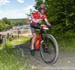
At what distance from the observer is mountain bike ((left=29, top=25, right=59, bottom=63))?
8.41m

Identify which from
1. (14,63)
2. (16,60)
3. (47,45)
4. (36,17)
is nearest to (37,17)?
(36,17)

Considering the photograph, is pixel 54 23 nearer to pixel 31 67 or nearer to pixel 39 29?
pixel 39 29

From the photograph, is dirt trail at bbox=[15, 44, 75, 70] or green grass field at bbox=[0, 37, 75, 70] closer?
green grass field at bbox=[0, 37, 75, 70]

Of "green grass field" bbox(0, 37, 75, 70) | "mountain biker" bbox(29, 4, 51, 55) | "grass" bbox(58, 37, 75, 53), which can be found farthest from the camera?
"grass" bbox(58, 37, 75, 53)

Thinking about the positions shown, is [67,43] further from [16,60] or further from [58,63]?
[16,60]

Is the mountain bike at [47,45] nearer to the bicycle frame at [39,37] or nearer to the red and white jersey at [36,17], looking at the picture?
the bicycle frame at [39,37]

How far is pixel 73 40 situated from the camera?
13.4 metres

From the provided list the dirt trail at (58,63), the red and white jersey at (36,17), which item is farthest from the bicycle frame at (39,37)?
the dirt trail at (58,63)

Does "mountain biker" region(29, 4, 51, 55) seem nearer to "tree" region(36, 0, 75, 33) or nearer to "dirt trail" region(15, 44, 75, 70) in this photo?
"dirt trail" region(15, 44, 75, 70)

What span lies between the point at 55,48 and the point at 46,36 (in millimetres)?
402

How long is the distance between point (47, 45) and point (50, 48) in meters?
0.11

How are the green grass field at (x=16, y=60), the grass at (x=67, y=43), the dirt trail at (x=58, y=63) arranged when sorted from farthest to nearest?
the grass at (x=67, y=43) < the dirt trail at (x=58, y=63) < the green grass field at (x=16, y=60)

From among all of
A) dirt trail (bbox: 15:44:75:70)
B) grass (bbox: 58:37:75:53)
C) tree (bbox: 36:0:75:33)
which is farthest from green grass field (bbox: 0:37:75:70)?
tree (bbox: 36:0:75:33)

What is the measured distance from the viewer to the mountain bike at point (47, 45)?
331 inches
